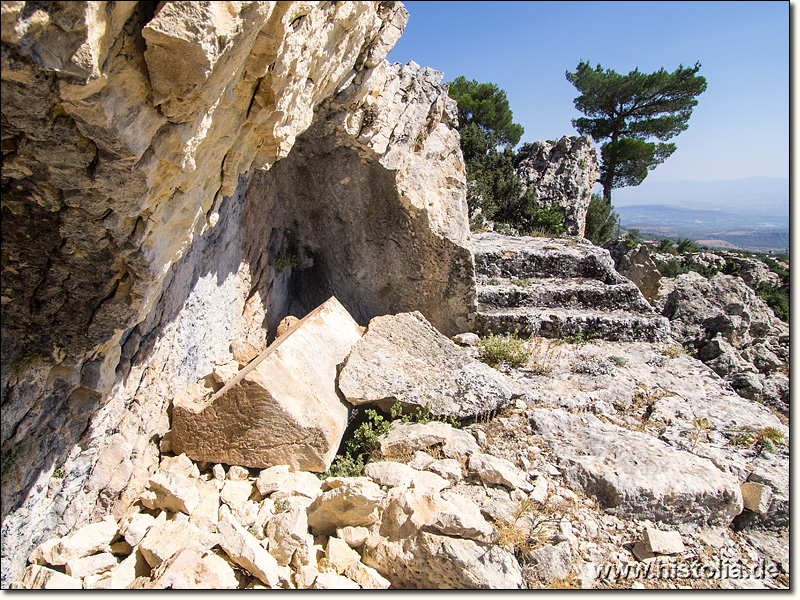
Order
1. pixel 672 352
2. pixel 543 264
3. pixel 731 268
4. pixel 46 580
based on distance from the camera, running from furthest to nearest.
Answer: pixel 731 268
pixel 543 264
pixel 672 352
pixel 46 580

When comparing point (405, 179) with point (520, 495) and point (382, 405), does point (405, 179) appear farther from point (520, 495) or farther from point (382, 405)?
point (520, 495)

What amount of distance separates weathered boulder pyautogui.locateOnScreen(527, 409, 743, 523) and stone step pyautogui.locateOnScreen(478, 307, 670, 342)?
2.30 metres

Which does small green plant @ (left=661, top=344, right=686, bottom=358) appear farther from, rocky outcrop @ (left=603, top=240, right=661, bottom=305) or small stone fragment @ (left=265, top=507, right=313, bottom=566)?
rocky outcrop @ (left=603, top=240, right=661, bottom=305)

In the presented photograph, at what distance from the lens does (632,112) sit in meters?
20.7

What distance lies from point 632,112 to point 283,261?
66.8 feet

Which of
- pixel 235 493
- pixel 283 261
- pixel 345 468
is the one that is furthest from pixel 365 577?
pixel 283 261

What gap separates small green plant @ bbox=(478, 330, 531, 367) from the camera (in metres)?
5.78

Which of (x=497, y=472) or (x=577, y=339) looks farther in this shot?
(x=577, y=339)

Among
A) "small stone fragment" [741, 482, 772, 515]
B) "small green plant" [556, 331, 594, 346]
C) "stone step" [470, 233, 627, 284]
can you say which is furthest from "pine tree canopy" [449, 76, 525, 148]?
"small stone fragment" [741, 482, 772, 515]

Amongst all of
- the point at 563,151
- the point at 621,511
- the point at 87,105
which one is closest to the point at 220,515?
the point at 87,105

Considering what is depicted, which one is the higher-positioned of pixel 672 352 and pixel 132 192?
pixel 132 192

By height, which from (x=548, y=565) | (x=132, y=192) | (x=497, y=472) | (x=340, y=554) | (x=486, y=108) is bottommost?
(x=548, y=565)

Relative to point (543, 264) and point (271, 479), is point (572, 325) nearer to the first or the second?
point (543, 264)

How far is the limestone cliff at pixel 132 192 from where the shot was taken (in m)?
1.88
